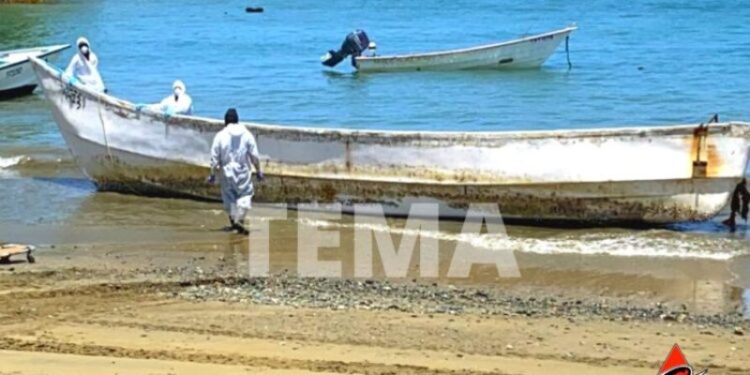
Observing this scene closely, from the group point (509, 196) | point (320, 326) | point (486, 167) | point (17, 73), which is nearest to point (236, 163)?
point (486, 167)

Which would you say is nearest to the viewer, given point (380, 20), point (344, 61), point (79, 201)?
point (79, 201)

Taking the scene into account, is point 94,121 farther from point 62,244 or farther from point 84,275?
point 84,275

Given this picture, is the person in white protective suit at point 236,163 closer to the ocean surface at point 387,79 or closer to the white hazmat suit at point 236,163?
the white hazmat suit at point 236,163

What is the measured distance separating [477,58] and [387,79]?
7.33 ft

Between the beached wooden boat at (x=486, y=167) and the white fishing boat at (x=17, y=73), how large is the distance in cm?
1056

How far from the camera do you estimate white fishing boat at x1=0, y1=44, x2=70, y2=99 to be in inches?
942

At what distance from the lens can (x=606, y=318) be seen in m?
8.84

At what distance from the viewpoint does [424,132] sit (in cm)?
1288

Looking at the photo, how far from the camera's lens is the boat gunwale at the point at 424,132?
12.0 meters

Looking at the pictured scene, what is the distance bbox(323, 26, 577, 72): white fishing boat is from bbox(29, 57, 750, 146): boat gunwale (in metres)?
15.4

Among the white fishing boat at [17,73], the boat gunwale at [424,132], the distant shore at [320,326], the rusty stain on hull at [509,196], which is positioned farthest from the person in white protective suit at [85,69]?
the white fishing boat at [17,73]

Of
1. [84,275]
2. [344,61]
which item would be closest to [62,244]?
[84,275]

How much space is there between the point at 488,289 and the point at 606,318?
1.45 meters

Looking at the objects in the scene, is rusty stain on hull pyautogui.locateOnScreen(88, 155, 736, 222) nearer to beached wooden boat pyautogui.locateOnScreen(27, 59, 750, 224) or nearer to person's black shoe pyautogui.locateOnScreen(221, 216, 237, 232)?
beached wooden boat pyautogui.locateOnScreen(27, 59, 750, 224)
